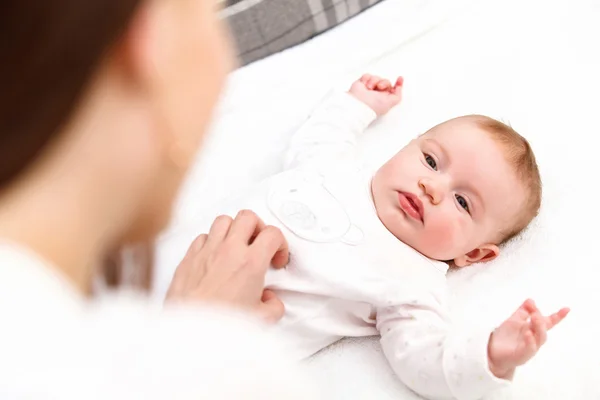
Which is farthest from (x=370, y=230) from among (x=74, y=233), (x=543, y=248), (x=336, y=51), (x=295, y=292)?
(x=74, y=233)

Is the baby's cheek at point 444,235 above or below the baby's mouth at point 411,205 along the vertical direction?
below

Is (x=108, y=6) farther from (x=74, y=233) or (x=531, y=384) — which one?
(x=531, y=384)

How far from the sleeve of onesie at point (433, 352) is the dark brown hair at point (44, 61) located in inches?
27.4

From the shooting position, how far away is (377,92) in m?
1.33

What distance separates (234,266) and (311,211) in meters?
0.22

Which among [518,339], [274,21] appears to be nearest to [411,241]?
[518,339]

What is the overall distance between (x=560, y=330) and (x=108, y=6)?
3.01 feet

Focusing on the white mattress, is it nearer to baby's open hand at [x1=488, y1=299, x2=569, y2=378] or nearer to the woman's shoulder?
baby's open hand at [x1=488, y1=299, x2=569, y2=378]

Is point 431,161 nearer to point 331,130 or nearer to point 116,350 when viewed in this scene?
point 331,130

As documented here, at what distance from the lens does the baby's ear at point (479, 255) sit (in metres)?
1.12

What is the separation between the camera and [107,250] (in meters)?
0.58

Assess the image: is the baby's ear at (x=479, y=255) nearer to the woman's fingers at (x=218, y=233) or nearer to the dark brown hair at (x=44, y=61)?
the woman's fingers at (x=218, y=233)

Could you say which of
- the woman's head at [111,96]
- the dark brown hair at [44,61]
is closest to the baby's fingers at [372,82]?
the woman's head at [111,96]

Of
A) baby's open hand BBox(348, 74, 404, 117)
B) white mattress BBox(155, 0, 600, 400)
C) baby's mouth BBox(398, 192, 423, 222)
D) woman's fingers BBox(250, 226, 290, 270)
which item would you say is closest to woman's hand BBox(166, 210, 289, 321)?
woman's fingers BBox(250, 226, 290, 270)
